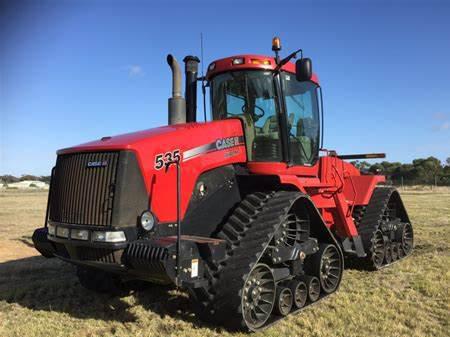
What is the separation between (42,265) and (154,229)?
483 centimetres

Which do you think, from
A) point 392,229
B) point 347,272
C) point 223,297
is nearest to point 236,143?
point 223,297

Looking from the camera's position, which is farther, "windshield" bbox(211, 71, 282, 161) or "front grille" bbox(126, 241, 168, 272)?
"windshield" bbox(211, 71, 282, 161)

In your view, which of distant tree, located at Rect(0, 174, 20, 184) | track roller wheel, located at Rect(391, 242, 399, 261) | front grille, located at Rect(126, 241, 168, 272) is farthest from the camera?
distant tree, located at Rect(0, 174, 20, 184)

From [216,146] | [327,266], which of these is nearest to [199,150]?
[216,146]

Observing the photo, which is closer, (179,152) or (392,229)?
(179,152)

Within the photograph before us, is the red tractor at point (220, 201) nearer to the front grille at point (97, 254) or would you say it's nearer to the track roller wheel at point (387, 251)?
the front grille at point (97, 254)

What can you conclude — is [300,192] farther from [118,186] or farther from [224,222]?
[118,186]

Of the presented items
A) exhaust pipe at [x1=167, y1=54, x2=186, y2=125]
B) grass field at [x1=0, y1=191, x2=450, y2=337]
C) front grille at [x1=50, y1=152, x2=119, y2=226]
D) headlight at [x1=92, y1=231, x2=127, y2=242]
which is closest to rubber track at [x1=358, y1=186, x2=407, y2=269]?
grass field at [x1=0, y1=191, x2=450, y2=337]

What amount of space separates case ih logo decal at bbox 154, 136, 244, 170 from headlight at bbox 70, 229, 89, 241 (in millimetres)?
1004

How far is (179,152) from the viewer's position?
211 inches

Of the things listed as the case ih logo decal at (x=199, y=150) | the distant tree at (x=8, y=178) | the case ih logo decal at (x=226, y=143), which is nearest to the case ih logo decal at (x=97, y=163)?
the case ih logo decal at (x=199, y=150)

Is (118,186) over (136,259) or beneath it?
over

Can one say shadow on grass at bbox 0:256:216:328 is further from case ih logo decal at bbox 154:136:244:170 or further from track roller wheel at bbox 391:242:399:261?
track roller wheel at bbox 391:242:399:261

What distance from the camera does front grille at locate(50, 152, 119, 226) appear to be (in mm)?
4840
